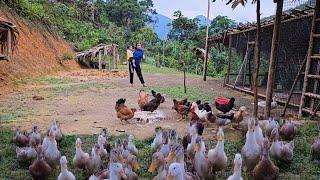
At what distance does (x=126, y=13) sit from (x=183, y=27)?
13.0 meters

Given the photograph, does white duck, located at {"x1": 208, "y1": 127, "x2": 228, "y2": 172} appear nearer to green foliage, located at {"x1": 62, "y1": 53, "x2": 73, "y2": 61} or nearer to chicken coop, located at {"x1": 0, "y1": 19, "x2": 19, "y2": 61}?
chicken coop, located at {"x1": 0, "y1": 19, "x2": 19, "y2": 61}

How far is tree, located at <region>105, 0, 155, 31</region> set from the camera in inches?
1869

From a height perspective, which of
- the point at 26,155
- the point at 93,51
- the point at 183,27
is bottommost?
the point at 26,155

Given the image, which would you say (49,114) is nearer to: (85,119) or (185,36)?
(85,119)

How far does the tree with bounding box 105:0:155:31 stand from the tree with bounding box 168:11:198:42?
29.9ft

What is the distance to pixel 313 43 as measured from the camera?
959 centimetres

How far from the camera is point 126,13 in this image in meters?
48.1

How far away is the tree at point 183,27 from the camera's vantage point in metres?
35.9

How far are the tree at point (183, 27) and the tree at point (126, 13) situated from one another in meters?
9.12

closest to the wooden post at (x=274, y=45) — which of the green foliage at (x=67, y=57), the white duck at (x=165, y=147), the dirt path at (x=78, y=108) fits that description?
the dirt path at (x=78, y=108)

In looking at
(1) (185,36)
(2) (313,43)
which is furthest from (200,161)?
(1) (185,36)

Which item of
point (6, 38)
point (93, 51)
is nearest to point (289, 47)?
point (6, 38)

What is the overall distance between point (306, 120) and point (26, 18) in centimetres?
1959

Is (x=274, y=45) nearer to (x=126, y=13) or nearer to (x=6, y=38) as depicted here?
(x=6, y=38)
